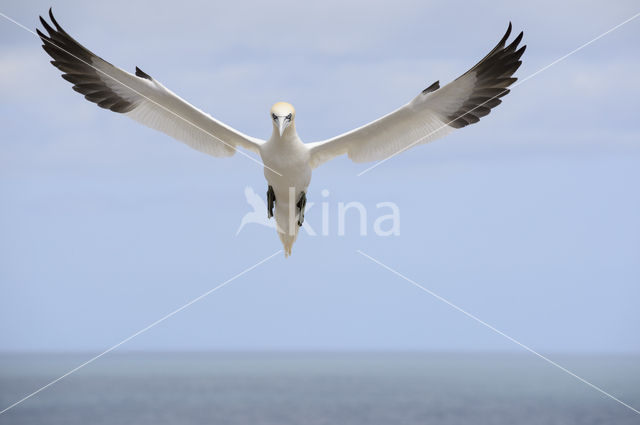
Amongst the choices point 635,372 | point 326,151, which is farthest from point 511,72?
point 635,372

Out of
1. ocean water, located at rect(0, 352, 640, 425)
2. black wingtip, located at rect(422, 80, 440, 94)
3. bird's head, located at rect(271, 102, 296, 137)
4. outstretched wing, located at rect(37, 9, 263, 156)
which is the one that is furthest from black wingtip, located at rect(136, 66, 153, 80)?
ocean water, located at rect(0, 352, 640, 425)

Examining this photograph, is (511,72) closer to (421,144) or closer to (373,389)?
(421,144)

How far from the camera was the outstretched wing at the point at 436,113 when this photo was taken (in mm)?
13898

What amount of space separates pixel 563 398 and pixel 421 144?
76477 millimetres

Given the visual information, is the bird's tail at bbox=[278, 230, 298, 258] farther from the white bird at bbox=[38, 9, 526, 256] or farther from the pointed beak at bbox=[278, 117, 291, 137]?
the pointed beak at bbox=[278, 117, 291, 137]

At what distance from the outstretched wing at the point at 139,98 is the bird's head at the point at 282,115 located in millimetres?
1049

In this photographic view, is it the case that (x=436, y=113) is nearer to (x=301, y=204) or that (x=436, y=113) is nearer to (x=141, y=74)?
(x=301, y=204)

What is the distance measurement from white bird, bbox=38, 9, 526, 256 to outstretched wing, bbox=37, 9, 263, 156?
2cm

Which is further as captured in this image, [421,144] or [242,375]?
[242,375]

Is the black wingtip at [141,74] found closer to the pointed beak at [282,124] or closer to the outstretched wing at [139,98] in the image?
the outstretched wing at [139,98]

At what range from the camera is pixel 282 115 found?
1289cm

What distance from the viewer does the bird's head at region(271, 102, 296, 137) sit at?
12883 mm

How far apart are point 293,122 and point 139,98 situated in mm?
2771

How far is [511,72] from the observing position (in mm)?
13945
